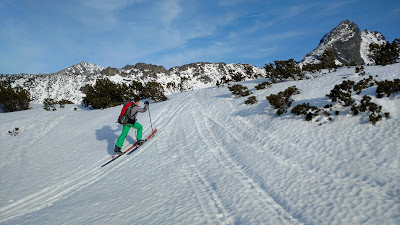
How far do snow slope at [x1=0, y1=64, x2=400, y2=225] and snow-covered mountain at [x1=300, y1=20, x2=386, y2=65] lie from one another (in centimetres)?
11332

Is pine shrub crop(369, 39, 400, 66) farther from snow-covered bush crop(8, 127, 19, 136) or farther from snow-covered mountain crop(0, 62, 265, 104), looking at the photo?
snow-covered mountain crop(0, 62, 265, 104)

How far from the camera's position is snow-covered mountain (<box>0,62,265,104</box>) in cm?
10450

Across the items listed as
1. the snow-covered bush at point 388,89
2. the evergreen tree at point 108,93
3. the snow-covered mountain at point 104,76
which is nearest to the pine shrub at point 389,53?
the snow-covered bush at point 388,89

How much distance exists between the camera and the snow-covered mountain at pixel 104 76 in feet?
343

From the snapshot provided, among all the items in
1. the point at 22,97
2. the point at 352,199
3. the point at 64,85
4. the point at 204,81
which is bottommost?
the point at 352,199

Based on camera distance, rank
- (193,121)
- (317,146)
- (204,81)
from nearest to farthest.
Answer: (317,146)
(193,121)
(204,81)

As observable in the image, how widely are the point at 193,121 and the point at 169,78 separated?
441 ft

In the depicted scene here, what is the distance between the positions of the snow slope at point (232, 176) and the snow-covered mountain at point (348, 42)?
113318mm

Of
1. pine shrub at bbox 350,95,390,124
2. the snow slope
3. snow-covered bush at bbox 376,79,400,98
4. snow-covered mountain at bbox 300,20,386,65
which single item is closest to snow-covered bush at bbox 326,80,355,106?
pine shrub at bbox 350,95,390,124

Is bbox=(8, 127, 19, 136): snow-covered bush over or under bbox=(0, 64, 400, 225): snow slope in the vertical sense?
over

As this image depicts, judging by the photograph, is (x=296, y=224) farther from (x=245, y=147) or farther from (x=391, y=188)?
(x=245, y=147)

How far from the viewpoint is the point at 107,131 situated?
1295 cm

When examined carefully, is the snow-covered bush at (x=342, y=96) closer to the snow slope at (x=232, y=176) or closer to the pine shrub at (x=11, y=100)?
the snow slope at (x=232, y=176)

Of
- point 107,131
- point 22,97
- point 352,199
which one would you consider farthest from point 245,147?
point 22,97
